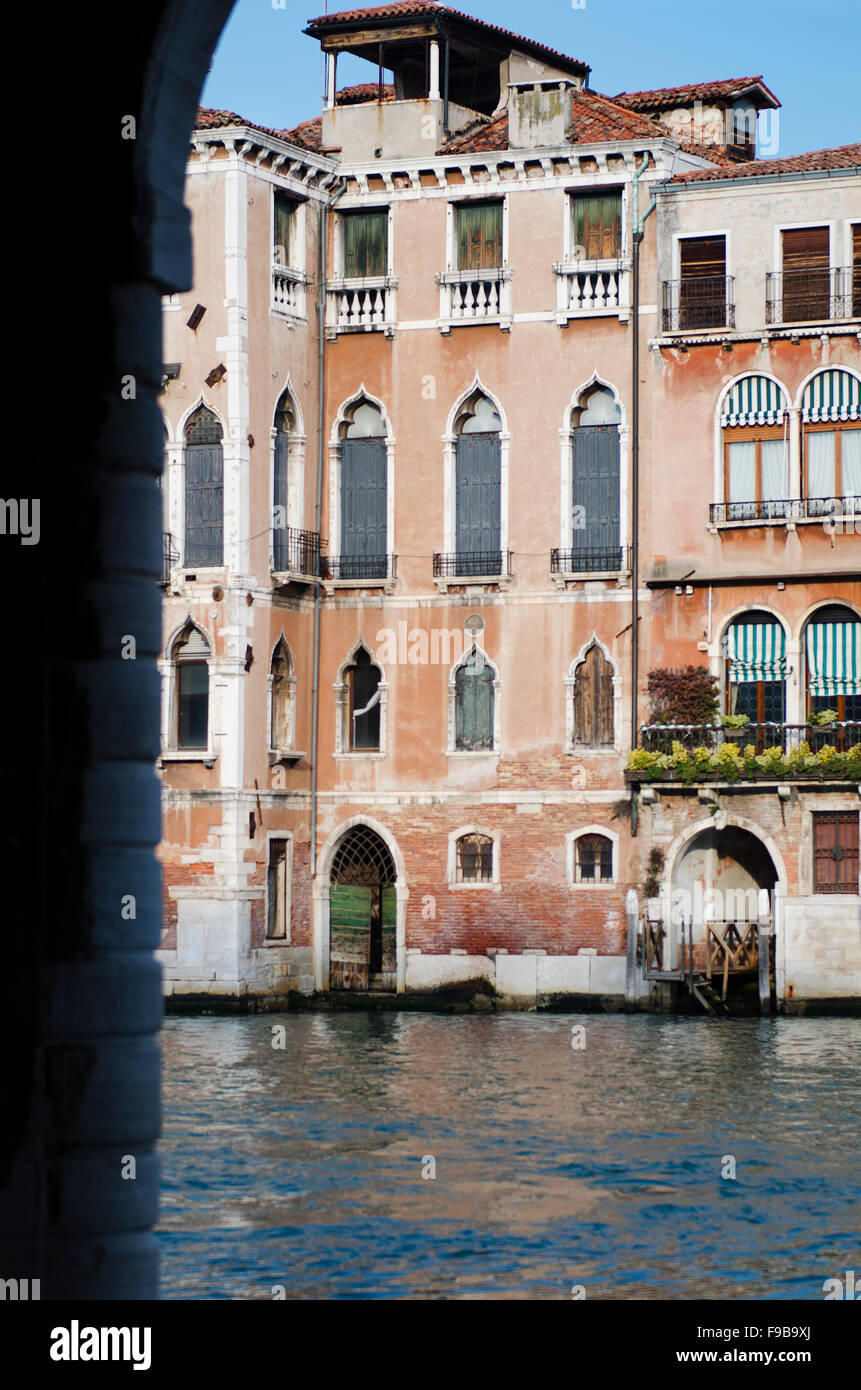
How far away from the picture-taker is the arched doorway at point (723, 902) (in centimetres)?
2952

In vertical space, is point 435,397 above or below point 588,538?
above

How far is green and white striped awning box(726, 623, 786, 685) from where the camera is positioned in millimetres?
29781

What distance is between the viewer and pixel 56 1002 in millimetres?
5410

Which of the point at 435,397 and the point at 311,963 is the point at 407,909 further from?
the point at 435,397

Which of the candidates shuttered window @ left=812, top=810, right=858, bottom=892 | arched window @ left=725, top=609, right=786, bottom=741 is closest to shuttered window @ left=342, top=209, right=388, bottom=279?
arched window @ left=725, top=609, right=786, bottom=741

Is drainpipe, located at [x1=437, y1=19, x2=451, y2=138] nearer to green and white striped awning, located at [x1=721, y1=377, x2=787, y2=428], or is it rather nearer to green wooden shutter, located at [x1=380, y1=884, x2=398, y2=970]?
green and white striped awning, located at [x1=721, y1=377, x2=787, y2=428]

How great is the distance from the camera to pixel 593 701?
30609 millimetres

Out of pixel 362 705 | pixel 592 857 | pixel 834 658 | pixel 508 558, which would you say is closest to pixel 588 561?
pixel 508 558

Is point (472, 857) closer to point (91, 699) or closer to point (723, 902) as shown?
point (723, 902)

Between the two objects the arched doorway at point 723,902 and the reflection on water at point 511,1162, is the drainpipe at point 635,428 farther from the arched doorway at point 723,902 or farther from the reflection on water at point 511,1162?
the reflection on water at point 511,1162

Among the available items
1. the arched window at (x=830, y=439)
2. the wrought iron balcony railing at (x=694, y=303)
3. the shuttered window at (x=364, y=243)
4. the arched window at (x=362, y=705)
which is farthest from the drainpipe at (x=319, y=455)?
the arched window at (x=830, y=439)

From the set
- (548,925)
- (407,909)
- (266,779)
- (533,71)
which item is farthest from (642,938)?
(533,71)

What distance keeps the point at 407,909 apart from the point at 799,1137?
12.5 m

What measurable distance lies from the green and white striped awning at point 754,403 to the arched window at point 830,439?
346 mm
